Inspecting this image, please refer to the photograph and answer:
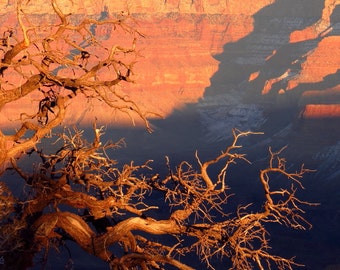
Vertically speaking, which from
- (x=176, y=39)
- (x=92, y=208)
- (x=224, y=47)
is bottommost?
(x=224, y=47)

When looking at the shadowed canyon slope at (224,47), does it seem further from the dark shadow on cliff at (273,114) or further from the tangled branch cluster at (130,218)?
the tangled branch cluster at (130,218)

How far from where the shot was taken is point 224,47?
149 meters

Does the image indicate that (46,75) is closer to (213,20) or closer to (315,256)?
(315,256)

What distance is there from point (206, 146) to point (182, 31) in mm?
36595

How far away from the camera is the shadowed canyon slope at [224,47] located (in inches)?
4664

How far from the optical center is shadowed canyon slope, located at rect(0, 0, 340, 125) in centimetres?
11846

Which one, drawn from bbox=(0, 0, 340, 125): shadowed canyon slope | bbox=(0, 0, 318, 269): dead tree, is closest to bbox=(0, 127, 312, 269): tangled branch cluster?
bbox=(0, 0, 318, 269): dead tree

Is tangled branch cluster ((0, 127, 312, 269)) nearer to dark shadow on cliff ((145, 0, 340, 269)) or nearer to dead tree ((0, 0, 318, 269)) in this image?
dead tree ((0, 0, 318, 269))

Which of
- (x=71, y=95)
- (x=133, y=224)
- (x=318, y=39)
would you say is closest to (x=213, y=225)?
(x=133, y=224)

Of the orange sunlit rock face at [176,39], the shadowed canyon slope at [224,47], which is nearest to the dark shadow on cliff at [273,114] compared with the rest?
the shadowed canyon slope at [224,47]

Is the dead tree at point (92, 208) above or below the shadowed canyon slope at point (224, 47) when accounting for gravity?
above

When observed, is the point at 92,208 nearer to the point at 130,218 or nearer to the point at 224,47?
the point at 130,218

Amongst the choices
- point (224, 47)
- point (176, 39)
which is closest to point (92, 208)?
point (176, 39)

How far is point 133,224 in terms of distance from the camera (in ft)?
28.4
